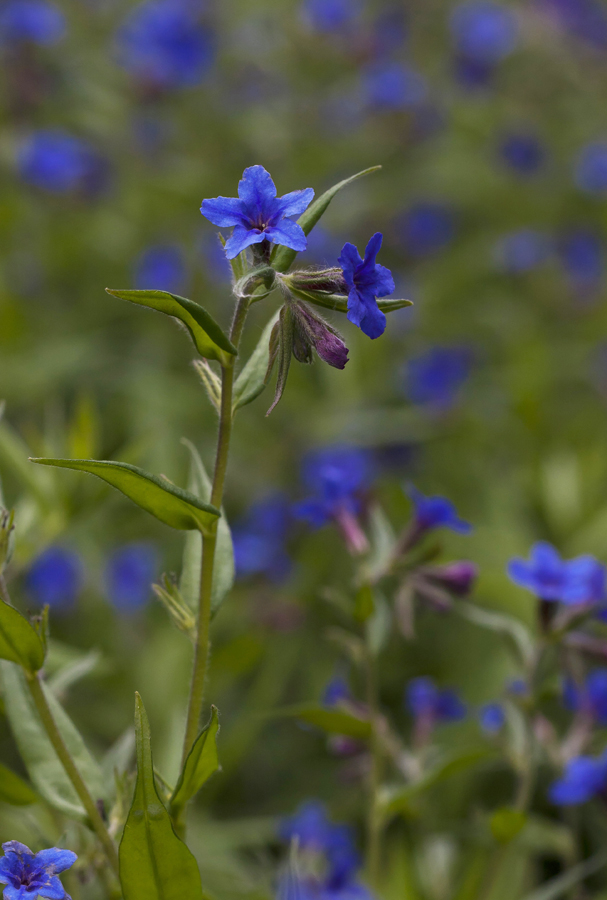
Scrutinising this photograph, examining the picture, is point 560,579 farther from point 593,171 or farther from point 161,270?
point 593,171

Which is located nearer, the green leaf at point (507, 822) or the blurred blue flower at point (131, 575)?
the green leaf at point (507, 822)

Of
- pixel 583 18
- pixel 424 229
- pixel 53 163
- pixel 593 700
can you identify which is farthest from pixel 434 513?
pixel 583 18

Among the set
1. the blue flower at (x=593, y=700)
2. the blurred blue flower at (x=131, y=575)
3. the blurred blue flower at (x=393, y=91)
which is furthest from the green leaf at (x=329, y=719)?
the blurred blue flower at (x=393, y=91)

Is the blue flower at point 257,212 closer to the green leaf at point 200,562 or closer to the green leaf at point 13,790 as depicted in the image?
the green leaf at point 200,562

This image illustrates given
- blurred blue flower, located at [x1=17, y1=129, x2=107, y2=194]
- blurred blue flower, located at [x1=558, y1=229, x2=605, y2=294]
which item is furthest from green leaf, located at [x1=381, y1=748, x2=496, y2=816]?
blurred blue flower, located at [x1=558, y1=229, x2=605, y2=294]

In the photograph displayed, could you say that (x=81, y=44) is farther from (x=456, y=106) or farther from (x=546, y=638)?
(x=546, y=638)

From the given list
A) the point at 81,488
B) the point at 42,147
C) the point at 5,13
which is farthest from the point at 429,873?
the point at 5,13
